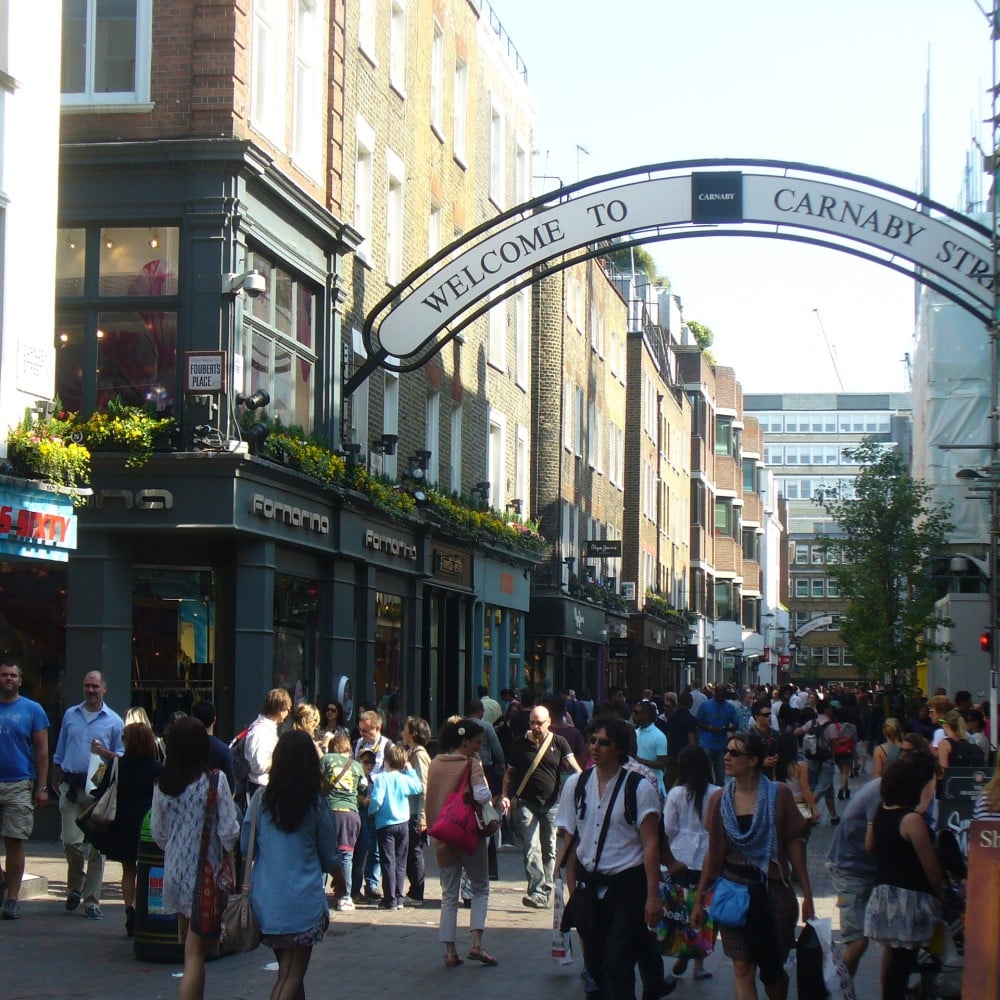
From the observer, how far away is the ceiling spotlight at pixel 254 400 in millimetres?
17922

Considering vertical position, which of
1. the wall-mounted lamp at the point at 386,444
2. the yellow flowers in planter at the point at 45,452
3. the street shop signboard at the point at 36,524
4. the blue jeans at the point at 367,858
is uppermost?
the wall-mounted lamp at the point at 386,444

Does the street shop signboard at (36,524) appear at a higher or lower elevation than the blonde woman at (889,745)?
higher

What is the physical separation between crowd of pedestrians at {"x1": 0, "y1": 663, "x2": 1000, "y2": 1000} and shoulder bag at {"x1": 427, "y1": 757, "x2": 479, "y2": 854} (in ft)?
0.13

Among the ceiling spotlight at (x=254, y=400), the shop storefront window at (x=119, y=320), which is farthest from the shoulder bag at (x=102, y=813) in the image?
the shop storefront window at (x=119, y=320)

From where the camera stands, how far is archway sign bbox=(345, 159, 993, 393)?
2197 cm

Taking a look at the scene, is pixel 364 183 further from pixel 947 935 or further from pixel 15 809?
pixel 947 935

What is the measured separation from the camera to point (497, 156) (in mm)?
33312

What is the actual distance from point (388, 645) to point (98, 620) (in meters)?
7.79

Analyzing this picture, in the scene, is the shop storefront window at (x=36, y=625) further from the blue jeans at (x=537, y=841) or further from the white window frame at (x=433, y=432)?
the white window frame at (x=433, y=432)

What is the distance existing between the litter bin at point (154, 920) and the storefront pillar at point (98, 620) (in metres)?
6.16

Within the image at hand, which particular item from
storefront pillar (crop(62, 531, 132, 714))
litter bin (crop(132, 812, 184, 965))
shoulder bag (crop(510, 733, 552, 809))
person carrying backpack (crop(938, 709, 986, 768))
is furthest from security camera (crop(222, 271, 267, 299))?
person carrying backpack (crop(938, 709, 986, 768))

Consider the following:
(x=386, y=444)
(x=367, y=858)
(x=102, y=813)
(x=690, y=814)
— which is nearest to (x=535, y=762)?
(x=367, y=858)

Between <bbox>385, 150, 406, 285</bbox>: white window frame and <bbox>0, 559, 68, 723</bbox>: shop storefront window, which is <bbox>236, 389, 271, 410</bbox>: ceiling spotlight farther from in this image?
<bbox>385, 150, 406, 285</bbox>: white window frame

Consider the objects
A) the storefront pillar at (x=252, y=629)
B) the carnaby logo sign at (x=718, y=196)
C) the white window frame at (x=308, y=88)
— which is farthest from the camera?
the carnaby logo sign at (x=718, y=196)
